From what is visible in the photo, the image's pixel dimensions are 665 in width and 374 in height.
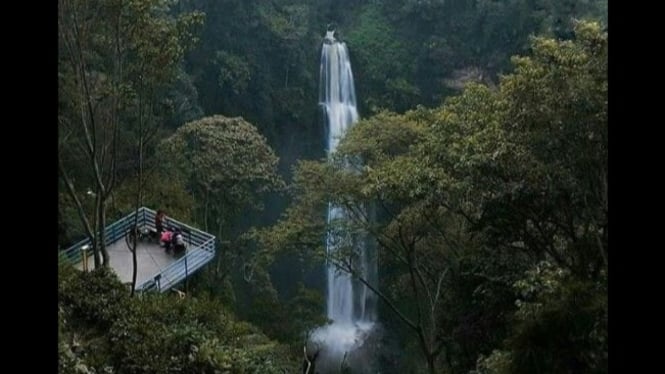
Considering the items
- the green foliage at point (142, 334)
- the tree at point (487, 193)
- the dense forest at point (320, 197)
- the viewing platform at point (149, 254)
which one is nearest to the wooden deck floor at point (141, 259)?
the viewing platform at point (149, 254)

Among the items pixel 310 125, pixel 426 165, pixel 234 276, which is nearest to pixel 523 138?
pixel 426 165

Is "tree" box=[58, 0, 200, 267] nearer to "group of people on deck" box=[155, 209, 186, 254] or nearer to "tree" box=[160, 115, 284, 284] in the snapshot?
"group of people on deck" box=[155, 209, 186, 254]

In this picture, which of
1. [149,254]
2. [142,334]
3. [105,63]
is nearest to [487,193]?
[142,334]

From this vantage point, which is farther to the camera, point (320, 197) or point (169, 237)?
point (169, 237)

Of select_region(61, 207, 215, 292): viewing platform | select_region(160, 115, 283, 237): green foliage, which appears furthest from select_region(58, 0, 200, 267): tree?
select_region(160, 115, 283, 237): green foliage

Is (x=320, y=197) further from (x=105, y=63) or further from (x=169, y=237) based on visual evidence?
(x=105, y=63)

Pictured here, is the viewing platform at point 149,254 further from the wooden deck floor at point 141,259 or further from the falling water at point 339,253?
the falling water at point 339,253

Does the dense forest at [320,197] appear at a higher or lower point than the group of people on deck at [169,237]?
higher
